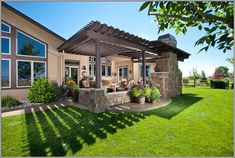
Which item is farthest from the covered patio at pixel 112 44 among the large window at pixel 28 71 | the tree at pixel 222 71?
the tree at pixel 222 71

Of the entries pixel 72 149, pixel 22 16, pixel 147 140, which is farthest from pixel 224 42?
pixel 22 16

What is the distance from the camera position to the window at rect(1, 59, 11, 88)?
853cm

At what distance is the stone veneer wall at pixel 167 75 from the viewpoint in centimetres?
990

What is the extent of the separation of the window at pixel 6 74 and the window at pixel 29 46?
0.85 m

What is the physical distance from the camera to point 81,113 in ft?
20.5

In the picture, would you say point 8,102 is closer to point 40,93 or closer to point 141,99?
point 40,93

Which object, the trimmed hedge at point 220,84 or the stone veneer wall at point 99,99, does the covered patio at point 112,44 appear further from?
the trimmed hedge at point 220,84

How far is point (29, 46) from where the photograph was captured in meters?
9.55

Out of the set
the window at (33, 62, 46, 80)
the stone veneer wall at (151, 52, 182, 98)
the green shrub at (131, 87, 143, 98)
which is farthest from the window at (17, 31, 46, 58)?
the stone veneer wall at (151, 52, 182, 98)

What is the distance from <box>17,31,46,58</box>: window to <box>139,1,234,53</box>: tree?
28.8 feet

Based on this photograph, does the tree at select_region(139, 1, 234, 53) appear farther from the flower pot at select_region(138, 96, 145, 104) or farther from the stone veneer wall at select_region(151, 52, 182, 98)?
the stone veneer wall at select_region(151, 52, 182, 98)

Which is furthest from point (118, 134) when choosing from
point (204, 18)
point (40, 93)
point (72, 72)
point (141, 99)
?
point (72, 72)

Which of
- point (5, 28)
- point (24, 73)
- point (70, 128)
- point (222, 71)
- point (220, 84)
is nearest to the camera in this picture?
point (70, 128)

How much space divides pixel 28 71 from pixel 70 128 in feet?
21.7
